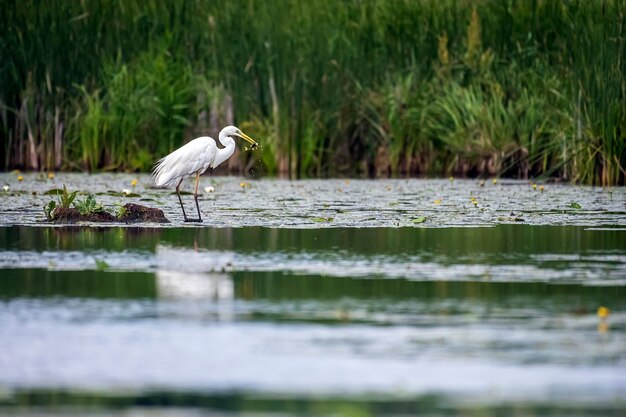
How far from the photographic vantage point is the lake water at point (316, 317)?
5109 mm

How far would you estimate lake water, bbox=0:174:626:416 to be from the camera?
16.8 feet

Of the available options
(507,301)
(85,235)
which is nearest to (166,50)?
(85,235)

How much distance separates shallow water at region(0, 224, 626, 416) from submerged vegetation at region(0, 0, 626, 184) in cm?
776

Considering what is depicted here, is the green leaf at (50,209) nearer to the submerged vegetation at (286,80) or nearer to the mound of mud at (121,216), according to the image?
the mound of mud at (121,216)

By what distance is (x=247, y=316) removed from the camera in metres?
6.79

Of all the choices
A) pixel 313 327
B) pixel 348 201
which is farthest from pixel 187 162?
pixel 313 327

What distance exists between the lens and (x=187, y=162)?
12.8 metres

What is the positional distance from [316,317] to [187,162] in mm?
6161

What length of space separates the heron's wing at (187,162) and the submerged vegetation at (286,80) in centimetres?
507

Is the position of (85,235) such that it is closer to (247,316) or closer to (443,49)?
(247,316)

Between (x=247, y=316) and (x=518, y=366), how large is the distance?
1.66 metres

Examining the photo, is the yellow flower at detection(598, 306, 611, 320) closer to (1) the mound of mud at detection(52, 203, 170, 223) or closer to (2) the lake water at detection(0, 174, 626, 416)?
(2) the lake water at detection(0, 174, 626, 416)

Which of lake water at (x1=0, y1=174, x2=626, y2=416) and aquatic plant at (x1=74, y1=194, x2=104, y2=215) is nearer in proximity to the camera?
lake water at (x1=0, y1=174, x2=626, y2=416)

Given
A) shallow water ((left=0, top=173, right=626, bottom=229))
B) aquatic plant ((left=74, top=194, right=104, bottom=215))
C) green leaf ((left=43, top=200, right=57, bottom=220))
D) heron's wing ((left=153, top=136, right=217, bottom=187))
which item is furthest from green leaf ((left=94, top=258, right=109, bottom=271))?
heron's wing ((left=153, top=136, right=217, bottom=187))
